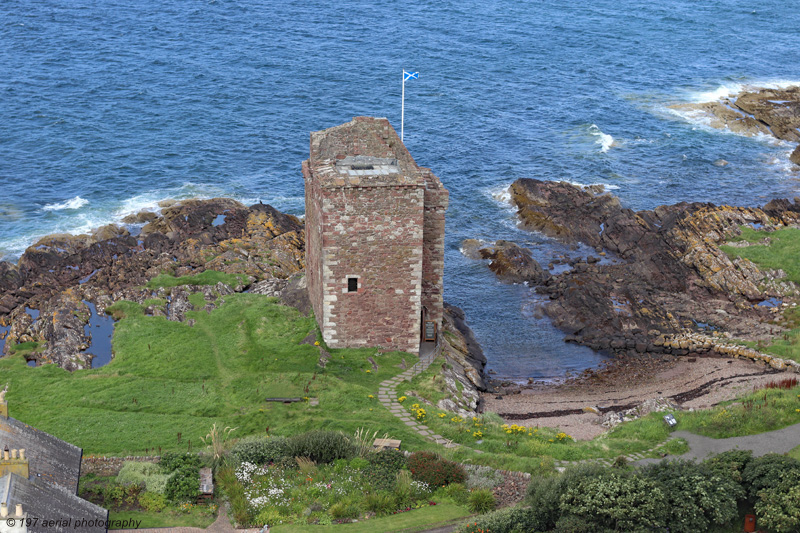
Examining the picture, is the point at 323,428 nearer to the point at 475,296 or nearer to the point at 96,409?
the point at 96,409

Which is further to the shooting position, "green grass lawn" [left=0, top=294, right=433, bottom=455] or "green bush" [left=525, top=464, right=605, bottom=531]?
"green grass lawn" [left=0, top=294, right=433, bottom=455]

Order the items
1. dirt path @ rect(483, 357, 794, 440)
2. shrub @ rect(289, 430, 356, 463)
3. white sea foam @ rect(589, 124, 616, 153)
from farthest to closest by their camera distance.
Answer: white sea foam @ rect(589, 124, 616, 153) < dirt path @ rect(483, 357, 794, 440) < shrub @ rect(289, 430, 356, 463)

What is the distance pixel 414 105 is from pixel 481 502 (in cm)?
7153

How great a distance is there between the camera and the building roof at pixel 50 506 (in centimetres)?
2402

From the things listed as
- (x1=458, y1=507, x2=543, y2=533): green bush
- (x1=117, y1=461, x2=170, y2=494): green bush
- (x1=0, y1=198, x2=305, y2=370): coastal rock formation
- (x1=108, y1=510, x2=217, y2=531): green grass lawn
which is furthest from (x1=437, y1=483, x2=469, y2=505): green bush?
(x1=0, y1=198, x2=305, y2=370): coastal rock formation

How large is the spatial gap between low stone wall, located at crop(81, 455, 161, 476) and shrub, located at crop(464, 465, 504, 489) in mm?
12401

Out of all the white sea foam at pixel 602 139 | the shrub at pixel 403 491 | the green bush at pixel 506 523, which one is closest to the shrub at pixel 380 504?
the shrub at pixel 403 491

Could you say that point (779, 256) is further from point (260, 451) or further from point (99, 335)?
point (99, 335)

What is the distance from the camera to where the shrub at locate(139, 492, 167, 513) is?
30109mm

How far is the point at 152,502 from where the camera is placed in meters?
30.2

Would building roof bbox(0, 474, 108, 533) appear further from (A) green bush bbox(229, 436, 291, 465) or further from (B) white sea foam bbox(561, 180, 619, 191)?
(B) white sea foam bbox(561, 180, 619, 191)

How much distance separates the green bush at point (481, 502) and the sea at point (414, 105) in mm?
20690

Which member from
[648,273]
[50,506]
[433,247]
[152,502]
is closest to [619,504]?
[152,502]

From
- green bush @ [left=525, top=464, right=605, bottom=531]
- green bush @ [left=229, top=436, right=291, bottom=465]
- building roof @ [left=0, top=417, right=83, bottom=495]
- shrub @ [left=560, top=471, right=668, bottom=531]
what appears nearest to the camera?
shrub @ [left=560, top=471, right=668, bottom=531]
